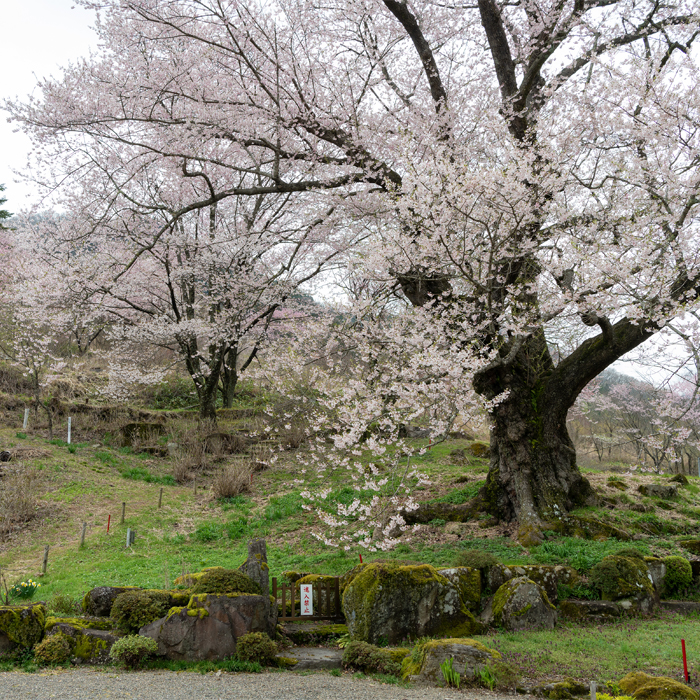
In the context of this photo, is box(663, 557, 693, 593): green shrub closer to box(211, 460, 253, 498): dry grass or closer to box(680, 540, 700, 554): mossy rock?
box(680, 540, 700, 554): mossy rock

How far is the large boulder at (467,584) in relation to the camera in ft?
19.5

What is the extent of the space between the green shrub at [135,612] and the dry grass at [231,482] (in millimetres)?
6293

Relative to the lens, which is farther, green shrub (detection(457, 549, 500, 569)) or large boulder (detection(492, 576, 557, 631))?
green shrub (detection(457, 549, 500, 569))

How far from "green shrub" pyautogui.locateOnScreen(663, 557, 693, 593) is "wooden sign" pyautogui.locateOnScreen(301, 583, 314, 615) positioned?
4410mm

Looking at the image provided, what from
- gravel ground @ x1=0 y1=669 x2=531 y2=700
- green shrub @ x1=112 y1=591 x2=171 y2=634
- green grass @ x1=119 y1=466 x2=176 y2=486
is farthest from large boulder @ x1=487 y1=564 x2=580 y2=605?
green grass @ x1=119 y1=466 x2=176 y2=486

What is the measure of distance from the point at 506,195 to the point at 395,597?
487cm

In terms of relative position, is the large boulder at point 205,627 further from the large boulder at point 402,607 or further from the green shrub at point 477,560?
the green shrub at point 477,560

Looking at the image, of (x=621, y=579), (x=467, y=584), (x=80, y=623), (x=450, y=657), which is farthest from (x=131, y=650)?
(x=621, y=579)

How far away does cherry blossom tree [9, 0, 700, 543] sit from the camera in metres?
6.36

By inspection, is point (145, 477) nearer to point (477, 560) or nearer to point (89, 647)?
point (89, 647)

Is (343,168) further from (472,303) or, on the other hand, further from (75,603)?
(75,603)

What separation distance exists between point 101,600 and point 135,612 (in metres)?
0.75

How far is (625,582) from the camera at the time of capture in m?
6.06

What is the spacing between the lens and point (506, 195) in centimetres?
633
